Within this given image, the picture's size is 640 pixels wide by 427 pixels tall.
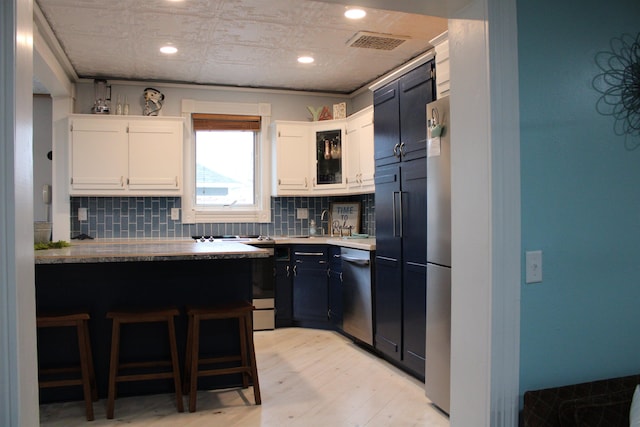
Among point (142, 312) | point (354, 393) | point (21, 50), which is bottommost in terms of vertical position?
point (354, 393)

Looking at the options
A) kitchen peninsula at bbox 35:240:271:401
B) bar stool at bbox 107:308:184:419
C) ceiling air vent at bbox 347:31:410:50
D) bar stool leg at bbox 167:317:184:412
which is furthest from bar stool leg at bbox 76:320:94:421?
ceiling air vent at bbox 347:31:410:50

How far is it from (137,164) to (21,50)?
4027 mm

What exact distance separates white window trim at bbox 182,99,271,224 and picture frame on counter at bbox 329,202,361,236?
778 millimetres

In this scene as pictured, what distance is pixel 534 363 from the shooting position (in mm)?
1643

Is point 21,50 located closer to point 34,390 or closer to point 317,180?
point 34,390

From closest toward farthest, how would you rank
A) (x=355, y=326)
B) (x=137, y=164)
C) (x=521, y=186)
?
(x=521, y=186), (x=355, y=326), (x=137, y=164)

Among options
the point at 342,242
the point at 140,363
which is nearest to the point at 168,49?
the point at 342,242

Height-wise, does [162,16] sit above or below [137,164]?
above

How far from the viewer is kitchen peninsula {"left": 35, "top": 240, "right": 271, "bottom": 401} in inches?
120

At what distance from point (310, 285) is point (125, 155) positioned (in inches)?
93.2

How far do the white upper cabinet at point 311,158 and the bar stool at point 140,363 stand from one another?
2.75 m

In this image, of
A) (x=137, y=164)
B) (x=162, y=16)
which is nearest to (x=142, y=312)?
(x=162, y=16)

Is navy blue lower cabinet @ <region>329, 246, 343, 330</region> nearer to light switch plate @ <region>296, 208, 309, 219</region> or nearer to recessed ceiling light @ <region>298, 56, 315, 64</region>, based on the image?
light switch plate @ <region>296, 208, 309, 219</region>

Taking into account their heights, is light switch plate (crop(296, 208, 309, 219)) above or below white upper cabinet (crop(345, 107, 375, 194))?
below
